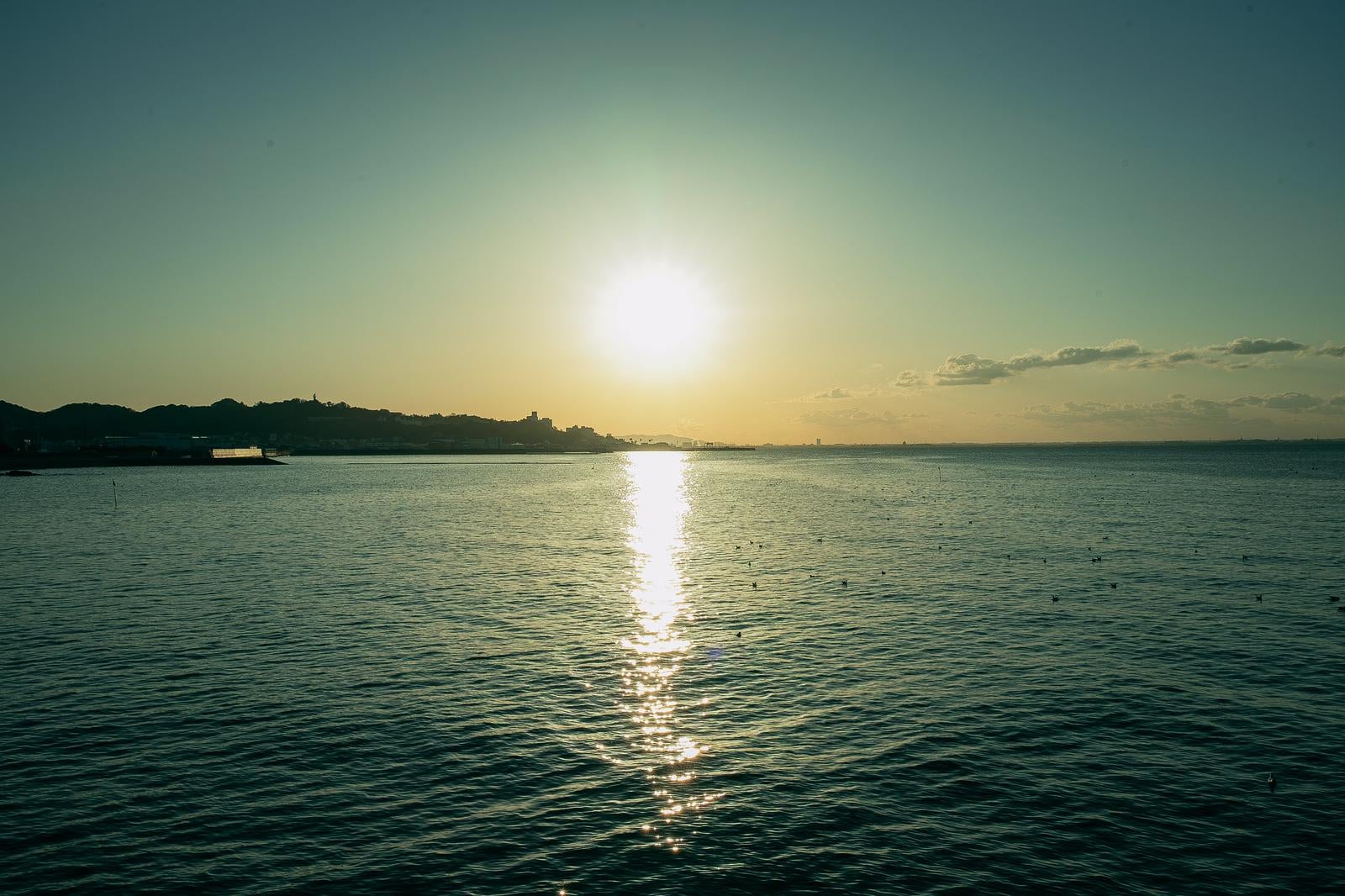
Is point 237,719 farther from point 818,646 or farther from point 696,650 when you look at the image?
point 818,646

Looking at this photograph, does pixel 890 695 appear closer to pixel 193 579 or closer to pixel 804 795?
pixel 804 795

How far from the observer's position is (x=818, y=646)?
120 ft

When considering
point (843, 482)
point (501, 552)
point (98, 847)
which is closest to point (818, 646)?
point (98, 847)

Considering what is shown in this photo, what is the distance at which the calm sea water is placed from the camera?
17.8 metres

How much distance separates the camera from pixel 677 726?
26.3 meters

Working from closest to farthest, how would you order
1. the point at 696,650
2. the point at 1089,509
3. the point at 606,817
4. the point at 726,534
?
the point at 606,817, the point at 696,650, the point at 726,534, the point at 1089,509

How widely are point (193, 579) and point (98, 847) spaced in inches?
1668

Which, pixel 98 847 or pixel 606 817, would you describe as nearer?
pixel 98 847

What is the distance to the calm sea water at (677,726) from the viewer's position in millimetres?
17828

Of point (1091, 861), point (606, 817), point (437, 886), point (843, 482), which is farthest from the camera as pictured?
point (843, 482)

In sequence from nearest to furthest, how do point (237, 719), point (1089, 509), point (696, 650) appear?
1. point (237, 719)
2. point (696, 650)
3. point (1089, 509)

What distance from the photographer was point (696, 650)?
3641 centimetres

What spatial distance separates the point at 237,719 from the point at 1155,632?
39992 millimetres

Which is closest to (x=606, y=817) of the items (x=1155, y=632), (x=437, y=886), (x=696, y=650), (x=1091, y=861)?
(x=437, y=886)
